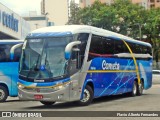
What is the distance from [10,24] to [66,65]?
26.9 metres

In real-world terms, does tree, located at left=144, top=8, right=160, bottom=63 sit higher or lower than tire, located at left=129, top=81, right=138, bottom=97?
higher

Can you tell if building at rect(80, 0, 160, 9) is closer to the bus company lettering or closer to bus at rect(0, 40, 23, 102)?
the bus company lettering

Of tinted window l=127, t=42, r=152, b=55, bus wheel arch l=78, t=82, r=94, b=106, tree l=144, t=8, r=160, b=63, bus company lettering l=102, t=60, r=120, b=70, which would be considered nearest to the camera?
bus wheel arch l=78, t=82, r=94, b=106

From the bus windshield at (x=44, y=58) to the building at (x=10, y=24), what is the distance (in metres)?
22.3

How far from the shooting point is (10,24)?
137 ft

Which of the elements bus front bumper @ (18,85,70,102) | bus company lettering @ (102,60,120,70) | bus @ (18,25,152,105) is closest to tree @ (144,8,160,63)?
bus company lettering @ (102,60,120,70)

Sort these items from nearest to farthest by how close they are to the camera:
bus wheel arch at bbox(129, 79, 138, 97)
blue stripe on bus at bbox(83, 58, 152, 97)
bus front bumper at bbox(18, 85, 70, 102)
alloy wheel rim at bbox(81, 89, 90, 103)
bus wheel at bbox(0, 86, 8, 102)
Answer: bus front bumper at bbox(18, 85, 70, 102) < alloy wheel rim at bbox(81, 89, 90, 103) < blue stripe on bus at bbox(83, 58, 152, 97) < bus wheel at bbox(0, 86, 8, 102) < bus wheel arch at bbox(129, 79, 138, 97)

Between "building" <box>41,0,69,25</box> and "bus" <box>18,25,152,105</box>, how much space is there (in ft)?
449

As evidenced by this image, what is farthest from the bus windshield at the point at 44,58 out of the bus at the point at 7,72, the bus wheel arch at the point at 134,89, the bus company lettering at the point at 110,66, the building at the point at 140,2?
the building at the point at 140,2

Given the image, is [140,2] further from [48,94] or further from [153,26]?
[48,94]

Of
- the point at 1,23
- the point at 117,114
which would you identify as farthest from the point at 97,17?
the point at 117,114

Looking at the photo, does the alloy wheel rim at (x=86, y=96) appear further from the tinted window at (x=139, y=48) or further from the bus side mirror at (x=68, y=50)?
the tinted window at (x=139, y=48)

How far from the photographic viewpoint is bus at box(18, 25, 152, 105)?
15.9m

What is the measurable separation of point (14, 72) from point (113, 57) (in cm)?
479
